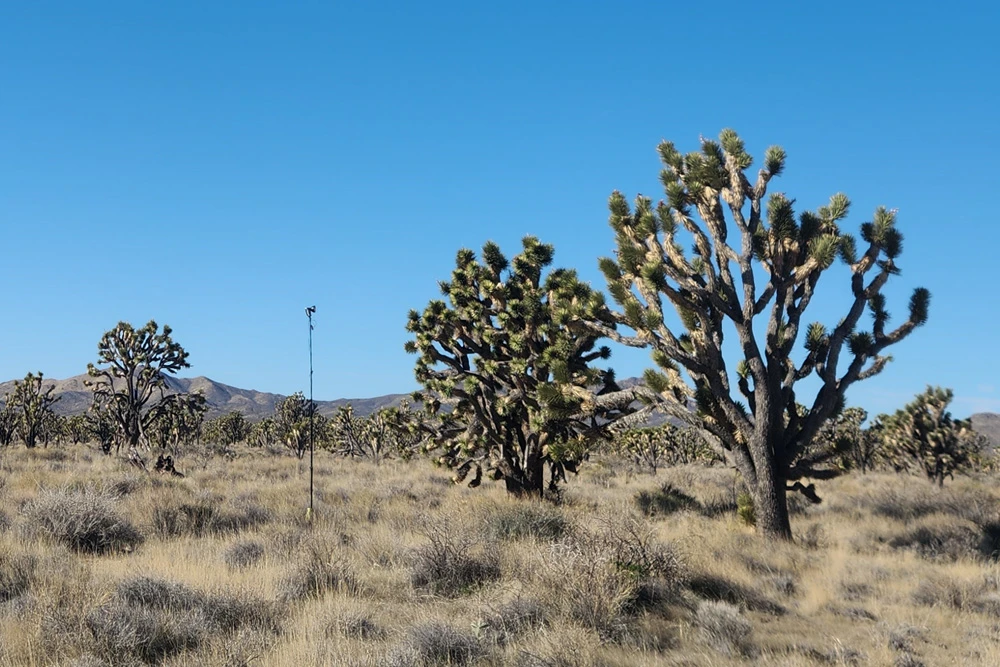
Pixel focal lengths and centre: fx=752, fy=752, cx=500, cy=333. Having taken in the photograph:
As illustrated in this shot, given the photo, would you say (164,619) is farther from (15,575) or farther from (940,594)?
(940,594)

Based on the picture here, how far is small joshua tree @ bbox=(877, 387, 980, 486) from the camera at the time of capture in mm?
28766

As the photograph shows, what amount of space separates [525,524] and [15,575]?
22.0ft

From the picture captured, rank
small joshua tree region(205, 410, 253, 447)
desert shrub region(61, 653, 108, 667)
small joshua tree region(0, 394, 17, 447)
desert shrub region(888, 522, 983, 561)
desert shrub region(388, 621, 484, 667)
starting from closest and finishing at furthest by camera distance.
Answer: desert shrub region(61, 653, 108, 667), desert shrub region(388, 621, 484, 667), desert shrub region(888, 522, 983, 561), small joshua tree region(0, 394, 17, 447), small joshua tree region(205, 410, 253, 447)

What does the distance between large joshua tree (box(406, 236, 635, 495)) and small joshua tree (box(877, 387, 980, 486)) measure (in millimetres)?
18846

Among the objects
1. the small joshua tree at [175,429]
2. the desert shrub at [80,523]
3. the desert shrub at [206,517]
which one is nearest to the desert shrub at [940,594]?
the desert shrub at [206,517]

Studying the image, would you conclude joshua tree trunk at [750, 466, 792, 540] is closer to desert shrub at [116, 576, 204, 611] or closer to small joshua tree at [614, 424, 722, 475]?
desert shrub at [116, 576, 204, 611]

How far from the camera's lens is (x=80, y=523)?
10.2 m

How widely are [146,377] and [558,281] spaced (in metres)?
17.8

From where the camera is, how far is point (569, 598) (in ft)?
24.0

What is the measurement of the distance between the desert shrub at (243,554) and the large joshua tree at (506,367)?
6.42 metres

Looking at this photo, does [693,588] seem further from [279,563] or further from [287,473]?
[287,473]

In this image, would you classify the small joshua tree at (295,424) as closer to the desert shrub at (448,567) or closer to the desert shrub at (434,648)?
the desert shrub at (448,567)

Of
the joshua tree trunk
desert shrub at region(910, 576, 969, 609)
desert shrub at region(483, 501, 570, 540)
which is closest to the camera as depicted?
desert shrub at region(910, 576, 969, 609)

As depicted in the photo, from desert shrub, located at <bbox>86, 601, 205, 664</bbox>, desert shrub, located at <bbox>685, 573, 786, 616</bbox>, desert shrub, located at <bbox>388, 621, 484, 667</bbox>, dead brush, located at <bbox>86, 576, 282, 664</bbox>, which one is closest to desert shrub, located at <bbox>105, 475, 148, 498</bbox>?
dead brush, located at <bbox>86, 576, 282, 664</bbox>
